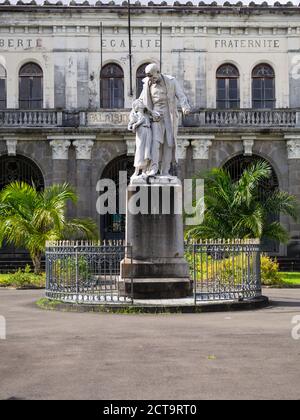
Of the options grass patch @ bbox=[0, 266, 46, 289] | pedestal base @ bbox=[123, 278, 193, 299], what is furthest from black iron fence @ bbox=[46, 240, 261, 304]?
grass patch @ bbox=[0, 266, 46, 289]

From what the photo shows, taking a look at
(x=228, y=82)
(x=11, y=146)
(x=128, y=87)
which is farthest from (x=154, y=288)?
(x=228, y=82)

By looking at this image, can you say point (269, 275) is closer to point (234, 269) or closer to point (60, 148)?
point (234, 269)

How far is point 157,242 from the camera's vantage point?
15.8 m

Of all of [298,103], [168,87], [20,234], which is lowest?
[20,234]

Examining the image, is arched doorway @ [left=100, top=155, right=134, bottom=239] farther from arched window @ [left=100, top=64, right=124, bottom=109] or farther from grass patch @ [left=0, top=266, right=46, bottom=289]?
grass patch @ [left=0, top=266, right=46, bottom=289]

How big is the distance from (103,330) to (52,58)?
23775mm

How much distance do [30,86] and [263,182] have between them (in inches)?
439

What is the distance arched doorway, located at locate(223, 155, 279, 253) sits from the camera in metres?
32.9

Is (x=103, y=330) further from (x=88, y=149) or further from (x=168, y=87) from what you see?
(x=88, y=149)

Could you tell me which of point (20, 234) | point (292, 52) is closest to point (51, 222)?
point (20, 234)

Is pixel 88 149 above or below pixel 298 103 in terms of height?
below

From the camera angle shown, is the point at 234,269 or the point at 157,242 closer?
the point at 157,242

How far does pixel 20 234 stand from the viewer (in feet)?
83.6

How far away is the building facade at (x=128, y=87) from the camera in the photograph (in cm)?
3247
